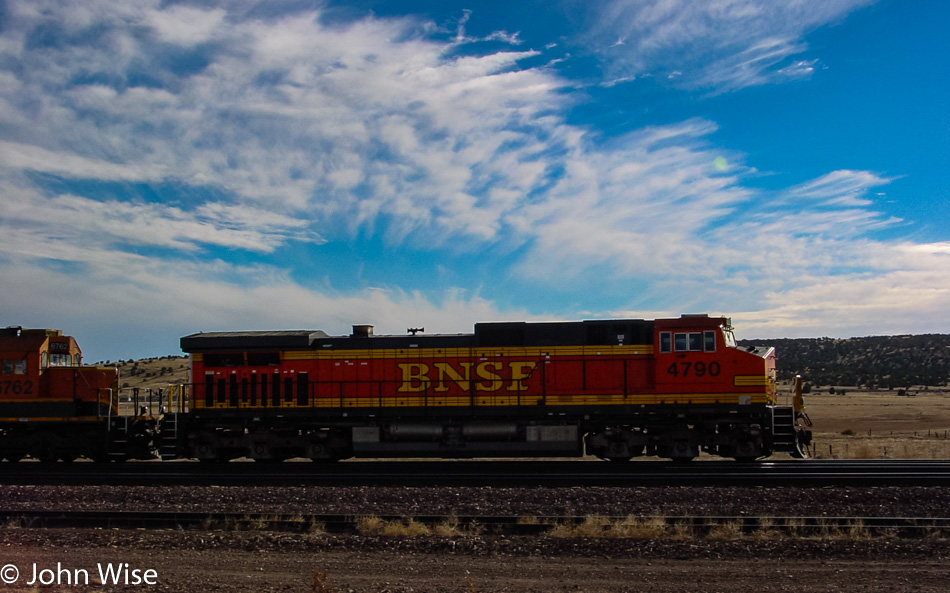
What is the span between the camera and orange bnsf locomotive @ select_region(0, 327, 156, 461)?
804 inches

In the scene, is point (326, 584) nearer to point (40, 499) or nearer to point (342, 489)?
point (342, 489)

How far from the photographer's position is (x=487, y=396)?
19.3 m

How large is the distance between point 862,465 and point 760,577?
34.4 feet

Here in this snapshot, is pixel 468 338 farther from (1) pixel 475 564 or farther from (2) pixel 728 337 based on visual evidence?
(1) pixel 475 564

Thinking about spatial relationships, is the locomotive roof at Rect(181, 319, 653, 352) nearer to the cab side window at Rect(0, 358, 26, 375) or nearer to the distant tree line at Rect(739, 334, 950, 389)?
the cab side window at Rect(0, 358, 26, 375)

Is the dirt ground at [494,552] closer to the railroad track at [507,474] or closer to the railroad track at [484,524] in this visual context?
the railroad track at [484,524]

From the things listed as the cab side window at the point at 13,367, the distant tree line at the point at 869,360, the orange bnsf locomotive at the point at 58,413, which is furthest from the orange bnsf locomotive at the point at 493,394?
the distant tree line at the point at 869,360

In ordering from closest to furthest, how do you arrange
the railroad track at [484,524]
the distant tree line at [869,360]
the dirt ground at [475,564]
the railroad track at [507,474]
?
the dirt ground at [475,564] → the railroad track at [484,524] → the railroad track at [507,474] → the distant tree line at [869,360]

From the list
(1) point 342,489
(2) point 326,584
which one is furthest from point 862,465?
(2) point 326,584

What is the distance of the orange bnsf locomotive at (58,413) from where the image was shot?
20422 millimetres

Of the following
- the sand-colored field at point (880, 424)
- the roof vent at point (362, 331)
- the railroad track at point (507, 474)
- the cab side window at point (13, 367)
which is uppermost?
the roof vent at point (362, 331)

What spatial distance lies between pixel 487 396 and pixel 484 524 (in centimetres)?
786

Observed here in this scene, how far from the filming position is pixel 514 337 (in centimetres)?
1950

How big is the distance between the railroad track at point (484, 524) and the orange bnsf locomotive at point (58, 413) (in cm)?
→ 800
